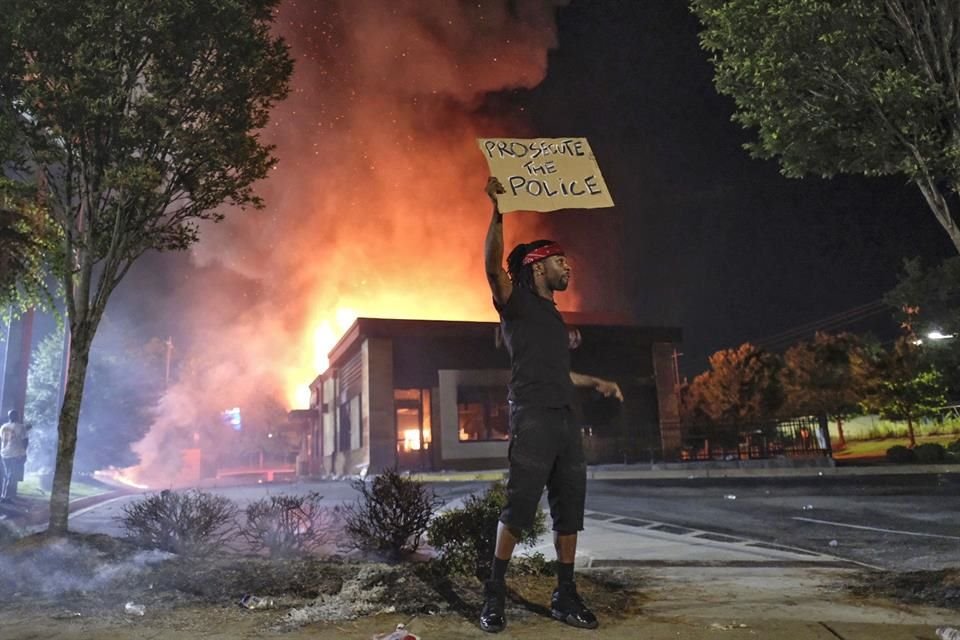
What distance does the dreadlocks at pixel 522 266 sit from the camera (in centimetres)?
393

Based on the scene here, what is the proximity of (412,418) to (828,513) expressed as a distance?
24.9 m

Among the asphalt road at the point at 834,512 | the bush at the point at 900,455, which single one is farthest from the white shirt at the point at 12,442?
the bush at the point at 900,455

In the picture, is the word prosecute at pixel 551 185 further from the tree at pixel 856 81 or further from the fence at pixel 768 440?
the fence at pixel 768 440

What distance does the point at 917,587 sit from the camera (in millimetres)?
4078

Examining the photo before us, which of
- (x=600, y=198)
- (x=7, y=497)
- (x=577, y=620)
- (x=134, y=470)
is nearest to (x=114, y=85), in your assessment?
(x=600, y=198)

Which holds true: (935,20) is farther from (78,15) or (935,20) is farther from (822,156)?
(78,15)

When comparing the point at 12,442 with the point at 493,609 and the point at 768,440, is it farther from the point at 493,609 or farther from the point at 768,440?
the point at 768,440

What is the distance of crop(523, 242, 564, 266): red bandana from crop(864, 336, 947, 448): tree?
31.0 meters

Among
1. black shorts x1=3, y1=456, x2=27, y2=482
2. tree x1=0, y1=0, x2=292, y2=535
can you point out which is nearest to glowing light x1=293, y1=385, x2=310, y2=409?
black shorts x1=3, y1=456, x2=27, y2=482

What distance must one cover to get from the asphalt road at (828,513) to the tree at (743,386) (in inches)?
1064

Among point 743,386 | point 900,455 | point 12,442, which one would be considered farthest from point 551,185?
point 743,386

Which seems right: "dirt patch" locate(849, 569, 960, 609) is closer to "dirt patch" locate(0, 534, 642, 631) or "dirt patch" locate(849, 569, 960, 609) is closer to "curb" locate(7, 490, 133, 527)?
"dirt patch" locate(0, 534, 642, 631)

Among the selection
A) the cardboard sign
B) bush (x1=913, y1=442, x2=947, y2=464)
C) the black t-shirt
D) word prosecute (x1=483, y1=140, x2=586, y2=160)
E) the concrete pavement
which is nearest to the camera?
the concrete pavement

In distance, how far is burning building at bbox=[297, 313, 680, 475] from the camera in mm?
31250
